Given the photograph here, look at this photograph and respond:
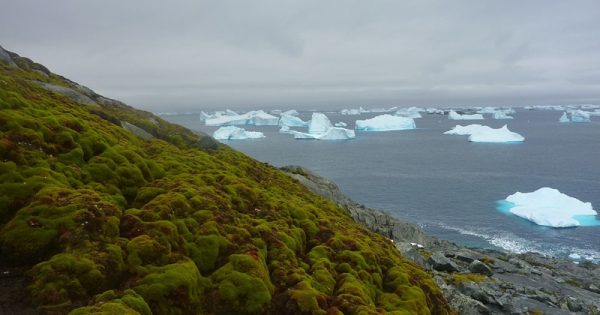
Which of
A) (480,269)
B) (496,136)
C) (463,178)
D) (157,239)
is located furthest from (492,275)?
(496,136)

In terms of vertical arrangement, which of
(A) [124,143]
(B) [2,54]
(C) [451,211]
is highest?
(B) [2,54]

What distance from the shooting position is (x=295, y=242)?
65.3 feet

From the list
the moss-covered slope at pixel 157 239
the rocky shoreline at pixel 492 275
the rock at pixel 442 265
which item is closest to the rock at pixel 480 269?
the rocky shoreline at pixel 492 275

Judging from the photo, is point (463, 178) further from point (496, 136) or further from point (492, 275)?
point (496, 136)

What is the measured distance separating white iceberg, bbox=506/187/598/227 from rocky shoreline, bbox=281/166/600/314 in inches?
741

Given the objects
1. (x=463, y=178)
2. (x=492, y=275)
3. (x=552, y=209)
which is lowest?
(x=463, y=178)

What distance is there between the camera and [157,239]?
15602mm

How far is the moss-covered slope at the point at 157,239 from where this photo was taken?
44.5ft

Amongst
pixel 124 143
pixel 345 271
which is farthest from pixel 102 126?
pixel 345 271

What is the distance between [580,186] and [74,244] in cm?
11400

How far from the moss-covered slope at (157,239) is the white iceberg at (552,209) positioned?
63.1 metres

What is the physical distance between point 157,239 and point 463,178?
356 feet

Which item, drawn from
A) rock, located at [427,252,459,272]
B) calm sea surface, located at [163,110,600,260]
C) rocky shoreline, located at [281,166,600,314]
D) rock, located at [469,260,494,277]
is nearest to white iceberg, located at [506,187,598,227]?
calm sea surface, located at [163,110,600,260]

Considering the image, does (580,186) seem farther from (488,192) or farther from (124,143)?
(124,143)
